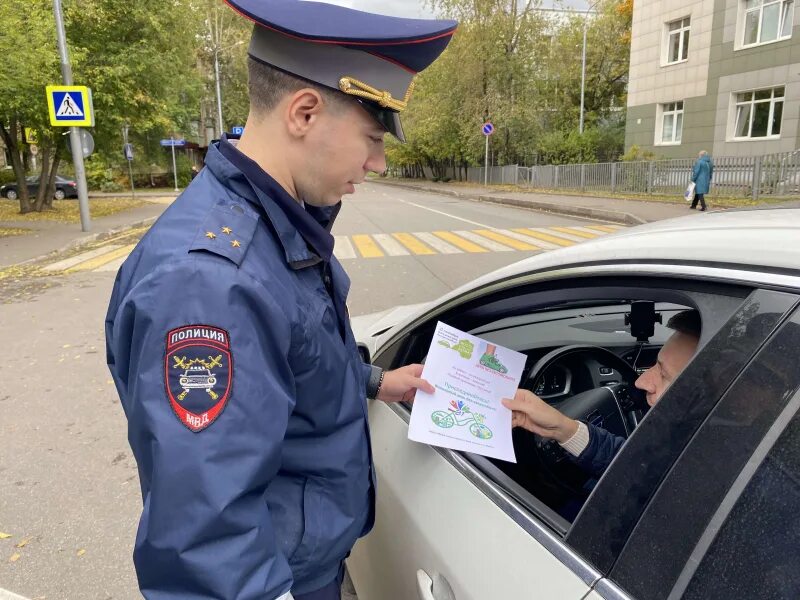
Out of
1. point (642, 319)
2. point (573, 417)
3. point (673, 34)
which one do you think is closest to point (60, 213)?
point (642, 319)

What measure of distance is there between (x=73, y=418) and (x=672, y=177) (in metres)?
21.3

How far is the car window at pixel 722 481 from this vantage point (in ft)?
2.95

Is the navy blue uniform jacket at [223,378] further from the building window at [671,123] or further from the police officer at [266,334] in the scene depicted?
the building window at [671,123]

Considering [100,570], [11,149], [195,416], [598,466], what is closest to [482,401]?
[598,466]

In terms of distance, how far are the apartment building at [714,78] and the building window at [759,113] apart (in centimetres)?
4

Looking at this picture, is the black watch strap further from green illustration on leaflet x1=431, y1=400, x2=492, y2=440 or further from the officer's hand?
green illustration on leaflet x1=431, y1=400, x2=492, y2=440

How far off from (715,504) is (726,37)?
91.1 ft

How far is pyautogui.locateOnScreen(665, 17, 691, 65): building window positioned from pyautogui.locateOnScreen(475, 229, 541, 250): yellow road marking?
18323 millimetres

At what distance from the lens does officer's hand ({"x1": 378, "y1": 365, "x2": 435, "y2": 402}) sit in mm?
1746

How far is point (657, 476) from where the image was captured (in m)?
1.04

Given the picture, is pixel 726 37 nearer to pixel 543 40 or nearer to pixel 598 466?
pixel 543 40

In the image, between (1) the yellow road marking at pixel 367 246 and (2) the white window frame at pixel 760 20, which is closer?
(1) the yellow road marking at pixel 367 246

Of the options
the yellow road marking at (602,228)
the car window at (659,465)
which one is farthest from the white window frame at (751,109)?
the car window at (659,465)

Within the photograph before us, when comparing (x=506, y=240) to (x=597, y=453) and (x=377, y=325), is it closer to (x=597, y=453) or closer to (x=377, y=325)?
(x=377, y=325)
